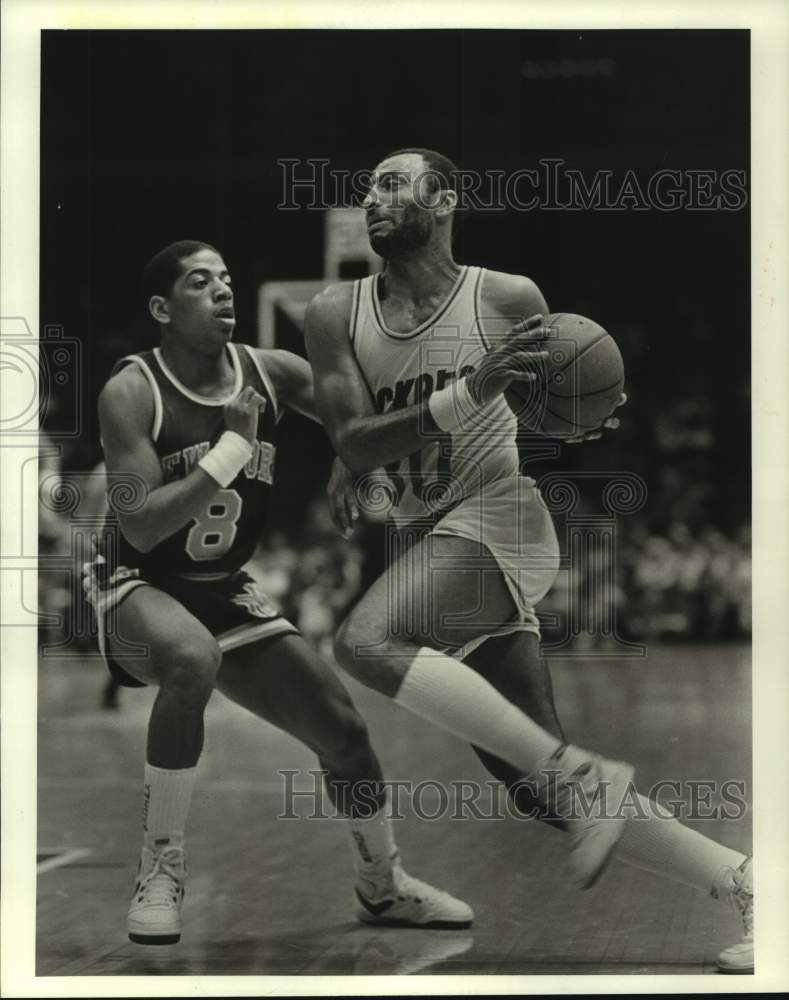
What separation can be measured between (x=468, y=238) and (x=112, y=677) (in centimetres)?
240

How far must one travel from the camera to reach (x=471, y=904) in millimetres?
9664

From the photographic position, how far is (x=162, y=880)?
9594 millimetres

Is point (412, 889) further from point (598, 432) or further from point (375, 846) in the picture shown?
point (598, 432)

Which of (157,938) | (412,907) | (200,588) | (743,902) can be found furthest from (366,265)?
(743,902)

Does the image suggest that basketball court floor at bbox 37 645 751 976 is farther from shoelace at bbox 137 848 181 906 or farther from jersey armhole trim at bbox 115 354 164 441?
jersey armhole trim at bbox 115 354 164 441

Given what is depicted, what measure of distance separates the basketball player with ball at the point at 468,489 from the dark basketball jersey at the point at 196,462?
0.29m

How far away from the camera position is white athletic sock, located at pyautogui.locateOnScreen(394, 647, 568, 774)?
953cm

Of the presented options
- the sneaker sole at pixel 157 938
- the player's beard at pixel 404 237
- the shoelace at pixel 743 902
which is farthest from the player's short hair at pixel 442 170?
the sneaker sole at pixel 157 938

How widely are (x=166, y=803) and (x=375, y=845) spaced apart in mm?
901

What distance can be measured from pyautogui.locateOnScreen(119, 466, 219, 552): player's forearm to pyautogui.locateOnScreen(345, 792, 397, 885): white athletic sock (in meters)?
1.46

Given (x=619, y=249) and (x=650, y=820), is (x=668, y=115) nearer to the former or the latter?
(x=619, y=249)

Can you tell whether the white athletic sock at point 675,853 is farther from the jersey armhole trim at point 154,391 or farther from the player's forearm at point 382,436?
the jersey armhole trim at point 154,391

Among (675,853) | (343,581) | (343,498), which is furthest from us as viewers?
(343,581)

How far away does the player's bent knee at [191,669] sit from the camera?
376 inches
